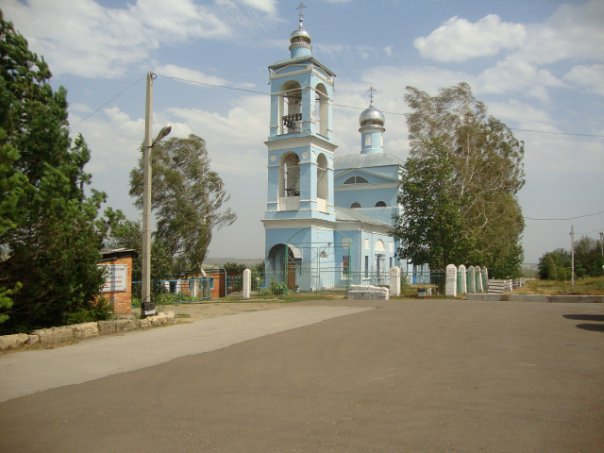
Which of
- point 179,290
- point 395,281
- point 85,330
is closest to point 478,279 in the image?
point 395,281

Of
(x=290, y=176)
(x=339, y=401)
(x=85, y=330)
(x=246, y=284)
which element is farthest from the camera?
(x=290, y=176)

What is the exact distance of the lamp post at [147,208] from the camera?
13133 millimetres

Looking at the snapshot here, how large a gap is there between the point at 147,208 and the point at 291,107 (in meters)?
19.6

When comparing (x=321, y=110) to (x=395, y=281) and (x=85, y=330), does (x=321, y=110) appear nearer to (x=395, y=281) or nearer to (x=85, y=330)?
(x=395, y=281)

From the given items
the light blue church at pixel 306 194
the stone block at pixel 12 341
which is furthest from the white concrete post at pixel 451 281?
the stone block at pixel 12 341

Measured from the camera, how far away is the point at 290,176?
1271 inches

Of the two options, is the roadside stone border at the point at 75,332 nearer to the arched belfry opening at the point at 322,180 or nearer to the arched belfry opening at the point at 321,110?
the arched belfry opening at the point at 322,180

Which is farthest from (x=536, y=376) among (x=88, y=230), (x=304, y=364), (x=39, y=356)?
(x=88, y=230)

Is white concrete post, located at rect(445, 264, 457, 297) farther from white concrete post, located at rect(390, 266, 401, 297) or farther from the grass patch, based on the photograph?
the grass patch

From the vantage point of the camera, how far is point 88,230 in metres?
10.7

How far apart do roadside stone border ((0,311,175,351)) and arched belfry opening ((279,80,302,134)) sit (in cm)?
1950

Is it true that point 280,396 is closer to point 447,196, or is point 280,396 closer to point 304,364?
point 304,364

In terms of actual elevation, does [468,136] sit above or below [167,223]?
above

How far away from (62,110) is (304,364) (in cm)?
738
